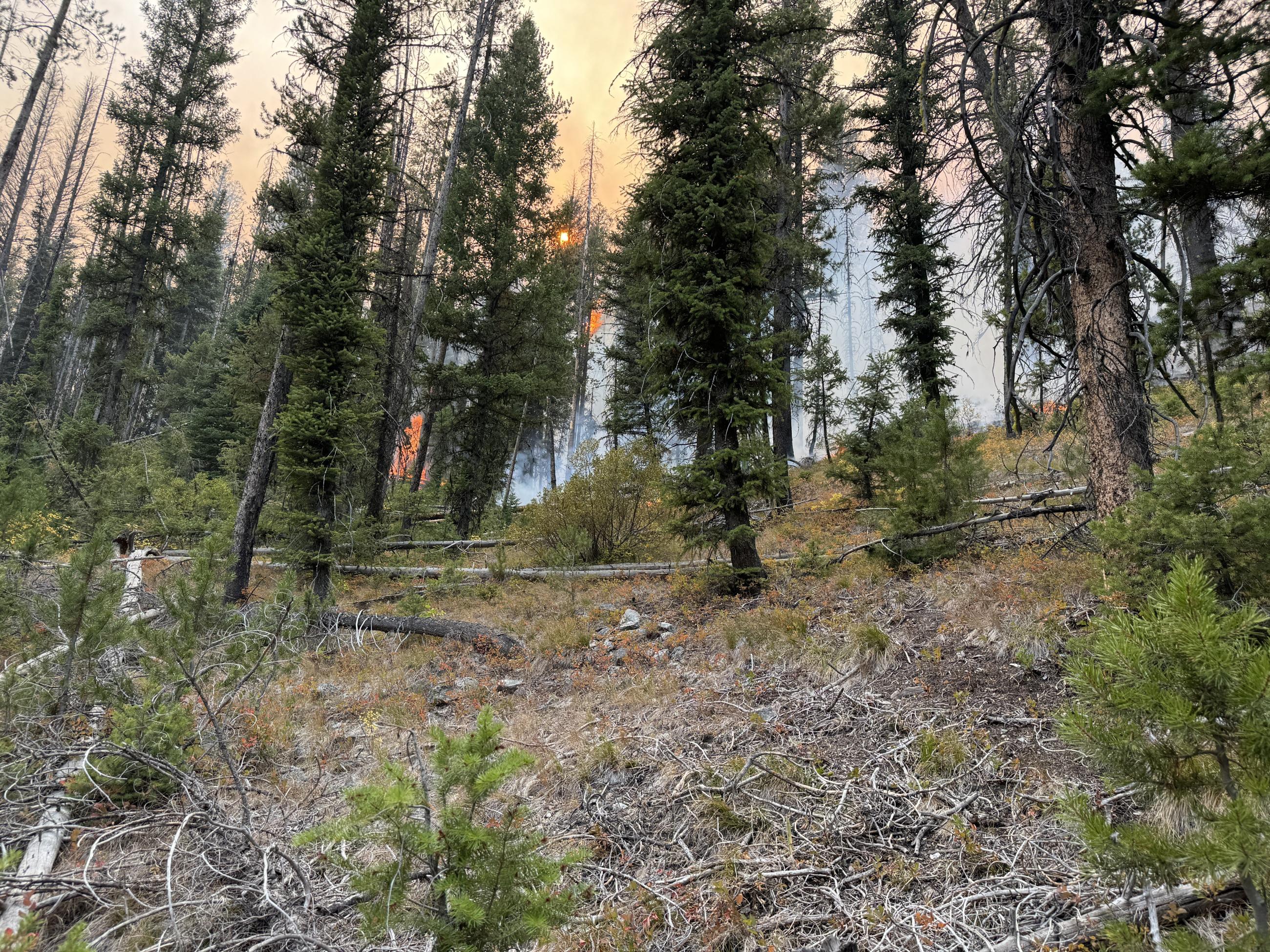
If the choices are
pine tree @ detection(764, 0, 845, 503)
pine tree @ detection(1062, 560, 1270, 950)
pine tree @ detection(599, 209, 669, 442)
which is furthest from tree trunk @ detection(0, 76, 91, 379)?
pine tree @ detection(1062, 560, 1270, 950)

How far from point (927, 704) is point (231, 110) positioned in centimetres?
2598

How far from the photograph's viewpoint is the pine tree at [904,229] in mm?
12898

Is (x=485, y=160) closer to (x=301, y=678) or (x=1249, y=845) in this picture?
(x=301, y=678)

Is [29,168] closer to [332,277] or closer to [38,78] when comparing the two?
[38,78]

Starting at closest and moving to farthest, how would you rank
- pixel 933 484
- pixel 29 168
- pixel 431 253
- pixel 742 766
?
pixel 742 766, pixel 933 484, pixel 431 253, pixel 29 168

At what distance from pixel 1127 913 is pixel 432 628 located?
24.3 ft

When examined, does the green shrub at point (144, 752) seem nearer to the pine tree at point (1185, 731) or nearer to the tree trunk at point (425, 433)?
the pine tree at point (1185, 731)

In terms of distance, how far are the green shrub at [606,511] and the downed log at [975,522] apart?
14.2ft

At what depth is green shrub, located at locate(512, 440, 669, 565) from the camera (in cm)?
1050

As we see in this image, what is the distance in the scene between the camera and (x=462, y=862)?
70.4 inches

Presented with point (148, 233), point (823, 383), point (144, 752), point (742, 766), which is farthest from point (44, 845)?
point (148, 233)

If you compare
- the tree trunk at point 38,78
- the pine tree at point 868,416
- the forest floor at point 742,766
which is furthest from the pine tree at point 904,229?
the tree trunk at point 38,78

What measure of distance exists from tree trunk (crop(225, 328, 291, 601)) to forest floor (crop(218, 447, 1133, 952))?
301 cm

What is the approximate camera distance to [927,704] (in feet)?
12.7
